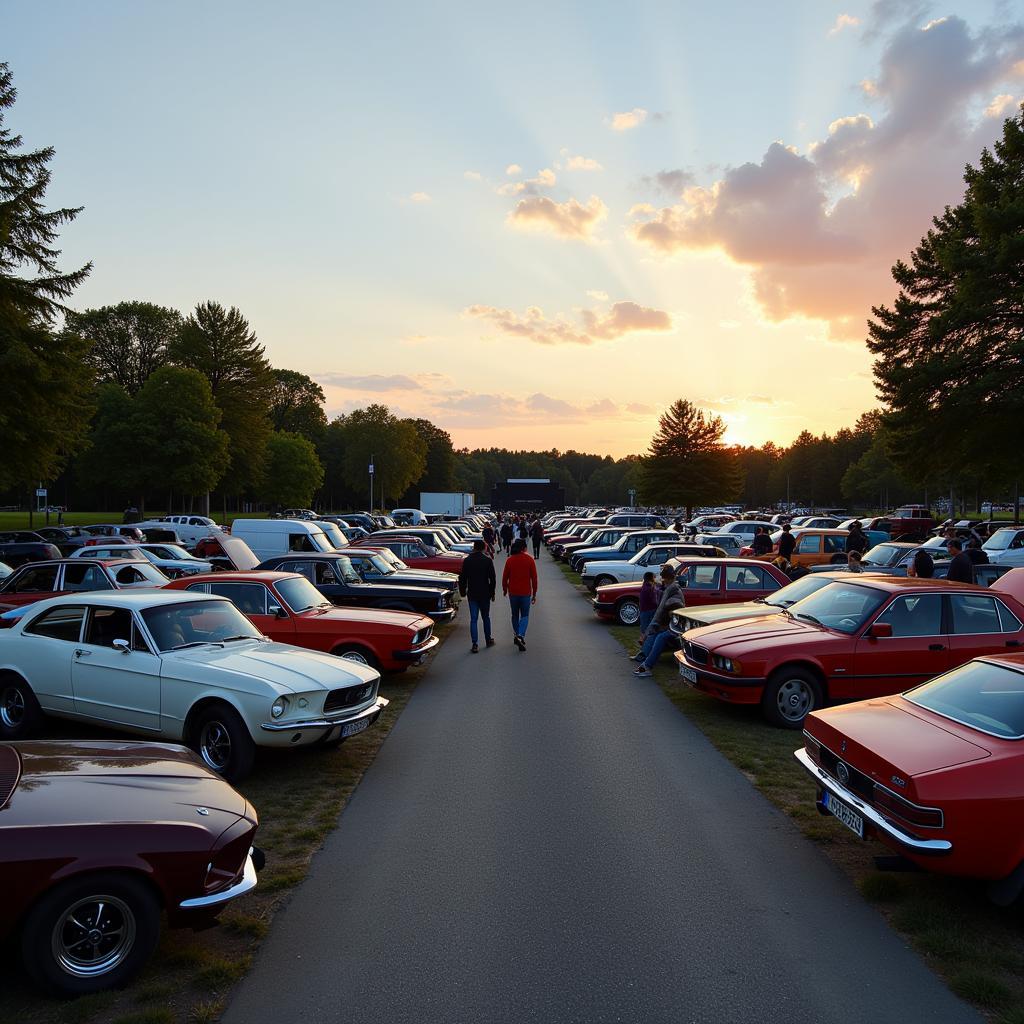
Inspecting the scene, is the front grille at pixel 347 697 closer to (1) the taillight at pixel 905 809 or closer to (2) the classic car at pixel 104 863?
(2) the classic car at pixel 104 863

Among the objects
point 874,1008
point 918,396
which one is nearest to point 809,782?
point 874,1008

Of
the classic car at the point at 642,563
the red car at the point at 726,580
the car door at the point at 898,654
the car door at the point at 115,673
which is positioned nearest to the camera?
the car door at the point at 115,673

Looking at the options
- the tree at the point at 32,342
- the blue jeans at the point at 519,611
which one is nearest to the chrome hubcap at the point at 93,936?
the blue jeans at the point at 519,611

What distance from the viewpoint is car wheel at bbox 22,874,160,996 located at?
12.7 ft

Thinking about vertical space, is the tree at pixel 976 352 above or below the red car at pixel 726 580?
above

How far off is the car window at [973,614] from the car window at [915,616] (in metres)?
0.18

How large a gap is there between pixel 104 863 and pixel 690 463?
198ft

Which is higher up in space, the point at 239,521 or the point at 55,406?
the point at 55,406

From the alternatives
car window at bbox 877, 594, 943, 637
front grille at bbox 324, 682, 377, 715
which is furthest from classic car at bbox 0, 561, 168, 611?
car window at bbox 877, 594, 943, 637

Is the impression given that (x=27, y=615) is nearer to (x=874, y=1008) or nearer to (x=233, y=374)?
(x=874, y=1008)

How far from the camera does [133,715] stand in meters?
7.72

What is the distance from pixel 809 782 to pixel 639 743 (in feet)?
5.90

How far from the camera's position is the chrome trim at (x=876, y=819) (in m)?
4.71

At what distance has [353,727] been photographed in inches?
311
